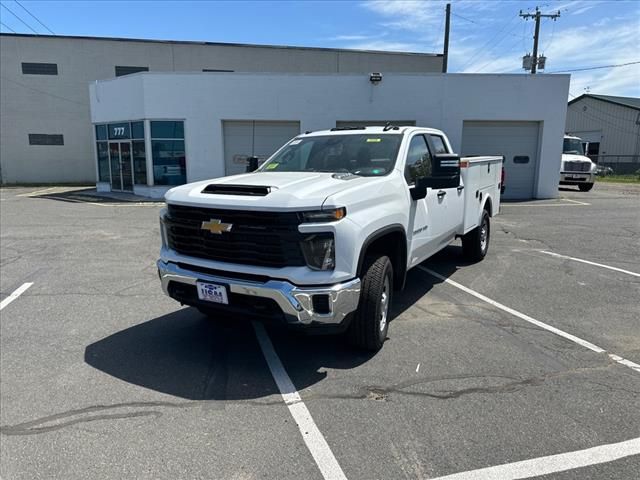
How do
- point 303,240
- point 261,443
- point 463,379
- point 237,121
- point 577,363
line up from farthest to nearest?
1. point 237,121
2. point 577,363
3. point 463,379
4. point 303,240
5. point 261,443

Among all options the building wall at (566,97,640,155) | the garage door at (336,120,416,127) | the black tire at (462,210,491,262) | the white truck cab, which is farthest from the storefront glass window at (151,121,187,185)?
the building wall at (566,97,640,155)

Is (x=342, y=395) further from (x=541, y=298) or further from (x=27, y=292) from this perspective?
(x=27, y=292)

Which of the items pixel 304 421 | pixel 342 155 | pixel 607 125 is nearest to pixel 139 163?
pixel 342 155

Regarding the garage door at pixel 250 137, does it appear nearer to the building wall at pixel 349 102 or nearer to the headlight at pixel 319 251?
the building wall at pixel 349 102

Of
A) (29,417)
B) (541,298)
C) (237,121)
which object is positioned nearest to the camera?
(29,417)

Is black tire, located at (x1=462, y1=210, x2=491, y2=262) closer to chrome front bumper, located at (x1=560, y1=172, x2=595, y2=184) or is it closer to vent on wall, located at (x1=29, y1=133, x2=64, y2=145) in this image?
chrome front bumper, located at (x1=560, y1=172, x2=595, y2=184)

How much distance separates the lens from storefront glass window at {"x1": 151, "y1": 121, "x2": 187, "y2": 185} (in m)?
19.2

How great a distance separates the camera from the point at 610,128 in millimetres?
47188

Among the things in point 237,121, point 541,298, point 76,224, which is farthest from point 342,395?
point 237,121

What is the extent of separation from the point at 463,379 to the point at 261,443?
1.76 meters

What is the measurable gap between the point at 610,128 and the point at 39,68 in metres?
50.5

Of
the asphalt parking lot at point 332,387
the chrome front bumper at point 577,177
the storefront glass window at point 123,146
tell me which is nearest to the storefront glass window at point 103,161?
the storefront glass window at point 123,146

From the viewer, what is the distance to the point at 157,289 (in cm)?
634

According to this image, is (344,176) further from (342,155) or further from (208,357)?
(208,357)
